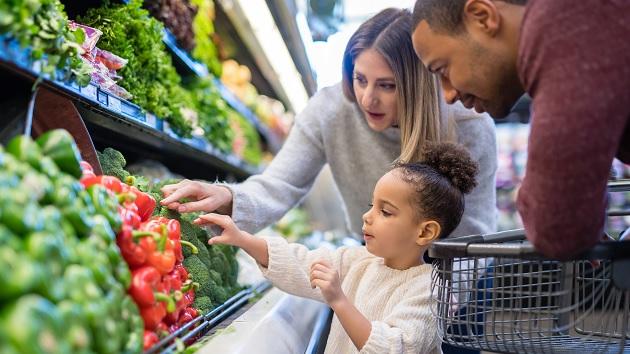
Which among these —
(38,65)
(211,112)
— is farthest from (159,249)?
(211,112)

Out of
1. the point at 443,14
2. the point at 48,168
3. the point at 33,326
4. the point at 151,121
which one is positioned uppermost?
the point at 443,14

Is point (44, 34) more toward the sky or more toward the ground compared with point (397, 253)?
more toward the sky

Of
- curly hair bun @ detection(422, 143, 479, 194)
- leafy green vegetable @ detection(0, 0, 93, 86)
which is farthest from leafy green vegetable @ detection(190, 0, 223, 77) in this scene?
leafy green vegetable @ detection(0, 0, 93, 86)

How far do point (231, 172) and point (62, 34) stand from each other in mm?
3478

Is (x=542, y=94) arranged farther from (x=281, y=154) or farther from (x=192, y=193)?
(x=281, y=154)

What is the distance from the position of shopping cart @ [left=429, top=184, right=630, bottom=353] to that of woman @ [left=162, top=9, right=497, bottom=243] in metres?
0.71

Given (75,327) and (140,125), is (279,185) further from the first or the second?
(75,327)

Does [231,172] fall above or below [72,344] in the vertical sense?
above

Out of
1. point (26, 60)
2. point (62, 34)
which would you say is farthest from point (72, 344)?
point (62, 34)

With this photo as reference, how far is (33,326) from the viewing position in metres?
0.92

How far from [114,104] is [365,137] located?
45.6 inches

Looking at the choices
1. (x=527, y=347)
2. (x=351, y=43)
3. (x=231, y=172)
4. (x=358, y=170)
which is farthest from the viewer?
(x=231, y=172)

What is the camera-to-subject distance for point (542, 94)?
1.27 meters

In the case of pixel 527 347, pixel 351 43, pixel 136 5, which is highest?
pixel 136 5
